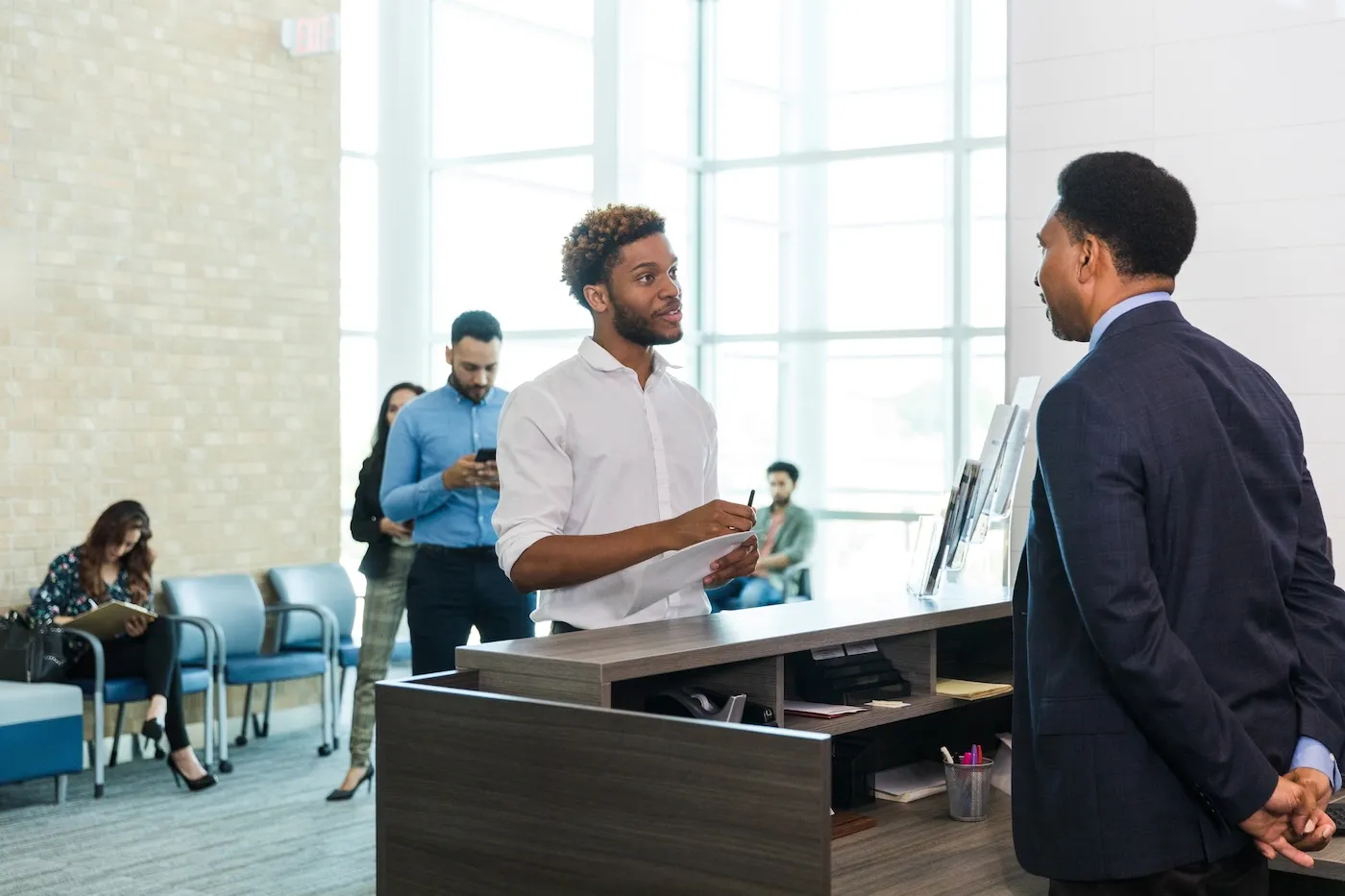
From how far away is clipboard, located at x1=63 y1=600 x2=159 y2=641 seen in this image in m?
6.33

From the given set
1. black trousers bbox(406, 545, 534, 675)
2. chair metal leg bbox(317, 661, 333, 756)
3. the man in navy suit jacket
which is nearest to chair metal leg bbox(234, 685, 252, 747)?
chair metal leg bbox(317, 661, 333, 756)

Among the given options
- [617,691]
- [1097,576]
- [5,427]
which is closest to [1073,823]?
[1097,576]

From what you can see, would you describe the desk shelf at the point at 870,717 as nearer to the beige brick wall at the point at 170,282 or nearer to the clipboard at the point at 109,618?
the clipboard at the point at 109,618

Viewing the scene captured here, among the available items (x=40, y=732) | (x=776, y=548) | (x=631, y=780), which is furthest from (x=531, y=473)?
(x=776, y=548)

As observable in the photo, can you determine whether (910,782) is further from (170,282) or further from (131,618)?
(170,282)

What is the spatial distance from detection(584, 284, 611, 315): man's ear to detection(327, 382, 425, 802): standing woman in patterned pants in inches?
120

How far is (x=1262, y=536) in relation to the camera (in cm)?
184

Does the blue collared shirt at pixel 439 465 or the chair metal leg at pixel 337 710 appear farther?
the chair metal leg at pixel 337 710

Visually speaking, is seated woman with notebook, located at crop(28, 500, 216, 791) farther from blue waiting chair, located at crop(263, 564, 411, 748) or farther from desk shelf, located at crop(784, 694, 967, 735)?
desk shelf, located at crop(784, 694, 967, 735)

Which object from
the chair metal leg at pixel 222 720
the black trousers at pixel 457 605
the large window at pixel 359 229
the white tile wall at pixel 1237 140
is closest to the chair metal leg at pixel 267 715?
the chair metal leg at pixel 222 720

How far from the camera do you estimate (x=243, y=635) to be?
23.8ft

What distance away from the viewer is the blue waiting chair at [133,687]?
634 centimetres

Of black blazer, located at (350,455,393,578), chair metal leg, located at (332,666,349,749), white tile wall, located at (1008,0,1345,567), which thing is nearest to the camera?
white tile wall, located at (1008,0,1345,567)

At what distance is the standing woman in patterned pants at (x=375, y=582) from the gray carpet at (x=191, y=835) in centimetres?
38
